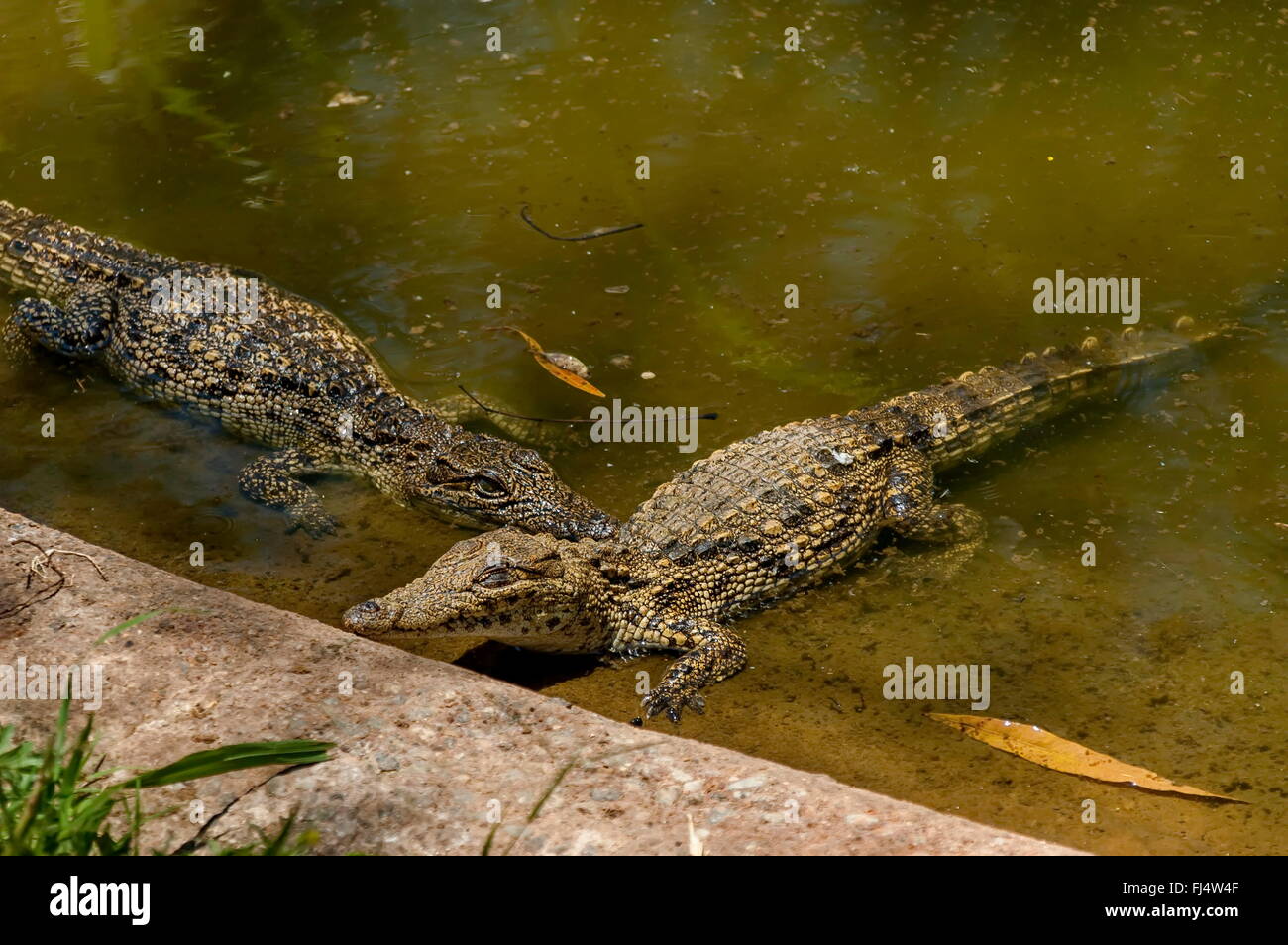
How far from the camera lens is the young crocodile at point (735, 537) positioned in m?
5.43

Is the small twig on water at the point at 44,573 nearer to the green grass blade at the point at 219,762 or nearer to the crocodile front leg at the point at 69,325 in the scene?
the green grass blade at the point at 219,762

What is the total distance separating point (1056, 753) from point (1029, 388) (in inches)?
96.4

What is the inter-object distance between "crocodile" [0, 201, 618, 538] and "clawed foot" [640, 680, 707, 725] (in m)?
1.02

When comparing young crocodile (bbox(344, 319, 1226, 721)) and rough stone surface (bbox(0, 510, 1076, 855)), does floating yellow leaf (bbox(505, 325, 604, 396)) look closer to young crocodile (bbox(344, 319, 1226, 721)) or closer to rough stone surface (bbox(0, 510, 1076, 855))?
young crocodile (bbox(344, 319, 1226, 721))

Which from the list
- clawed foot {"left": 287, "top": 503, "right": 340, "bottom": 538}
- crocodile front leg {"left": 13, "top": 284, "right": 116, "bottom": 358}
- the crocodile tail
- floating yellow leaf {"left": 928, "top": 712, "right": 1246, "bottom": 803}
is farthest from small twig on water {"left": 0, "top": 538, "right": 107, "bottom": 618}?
the crocodile tail

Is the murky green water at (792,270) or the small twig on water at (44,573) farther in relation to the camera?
the murky green water at (792,270)

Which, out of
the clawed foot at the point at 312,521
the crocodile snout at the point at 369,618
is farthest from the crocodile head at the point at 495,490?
the crocodile snout at the point at 369,618

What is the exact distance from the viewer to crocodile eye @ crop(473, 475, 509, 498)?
6480mm

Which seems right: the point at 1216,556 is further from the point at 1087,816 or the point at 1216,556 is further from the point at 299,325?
the point at 299,325

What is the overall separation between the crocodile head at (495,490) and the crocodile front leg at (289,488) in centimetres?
50

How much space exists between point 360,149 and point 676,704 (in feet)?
17.8

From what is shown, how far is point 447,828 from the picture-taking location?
3.53m
